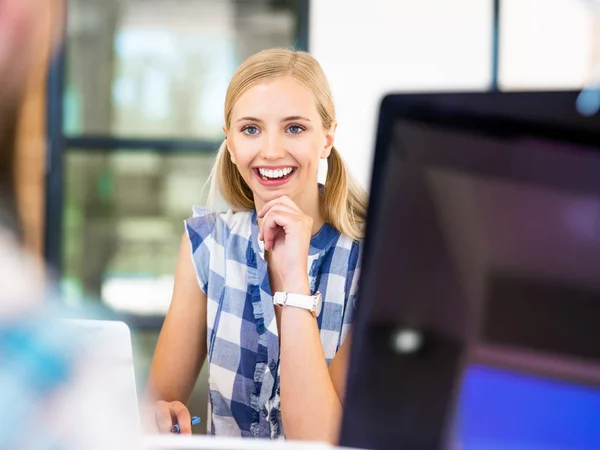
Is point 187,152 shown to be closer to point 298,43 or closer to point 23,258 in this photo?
point 298,43

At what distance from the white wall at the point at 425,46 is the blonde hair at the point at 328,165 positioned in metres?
2.02

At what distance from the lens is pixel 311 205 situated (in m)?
1.40

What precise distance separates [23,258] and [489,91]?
0.35m

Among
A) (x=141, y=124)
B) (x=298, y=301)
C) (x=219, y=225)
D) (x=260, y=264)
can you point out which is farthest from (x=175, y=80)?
(x=298, y=301)

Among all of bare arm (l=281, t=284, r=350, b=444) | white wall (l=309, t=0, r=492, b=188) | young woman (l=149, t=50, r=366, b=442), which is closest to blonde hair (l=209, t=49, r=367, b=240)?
young woman (l=149, t=50, r=366, b=442)

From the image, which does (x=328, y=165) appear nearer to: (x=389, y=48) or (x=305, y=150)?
(x=305, y=150)

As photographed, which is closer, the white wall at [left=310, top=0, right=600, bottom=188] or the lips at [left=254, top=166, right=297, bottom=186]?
the lips at [left=254, top=166, right=297, bottom=186]

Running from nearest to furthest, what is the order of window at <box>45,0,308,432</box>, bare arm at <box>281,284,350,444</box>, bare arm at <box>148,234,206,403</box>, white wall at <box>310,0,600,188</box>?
bare arm at <box>281,284,350,444</box>, bare arm at <box>148,234,206,403</box>, white wall at <box>310,0,600,188</box>, window at <box>45,0,308,432</box>

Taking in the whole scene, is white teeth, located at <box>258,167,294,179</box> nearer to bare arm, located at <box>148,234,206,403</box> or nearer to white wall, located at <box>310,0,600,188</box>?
bare arm, located at <box>148,234,206,403</box>

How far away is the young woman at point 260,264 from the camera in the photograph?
1.30 m

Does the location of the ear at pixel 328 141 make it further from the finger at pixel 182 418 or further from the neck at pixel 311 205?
the finger at pixel 182 418

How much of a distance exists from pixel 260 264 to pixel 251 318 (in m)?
0.11

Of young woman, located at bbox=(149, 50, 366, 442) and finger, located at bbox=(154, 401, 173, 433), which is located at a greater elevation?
young woman, located at bbox=(149, 50, 366, 442)

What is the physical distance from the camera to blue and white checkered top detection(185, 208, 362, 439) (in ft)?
4.22
